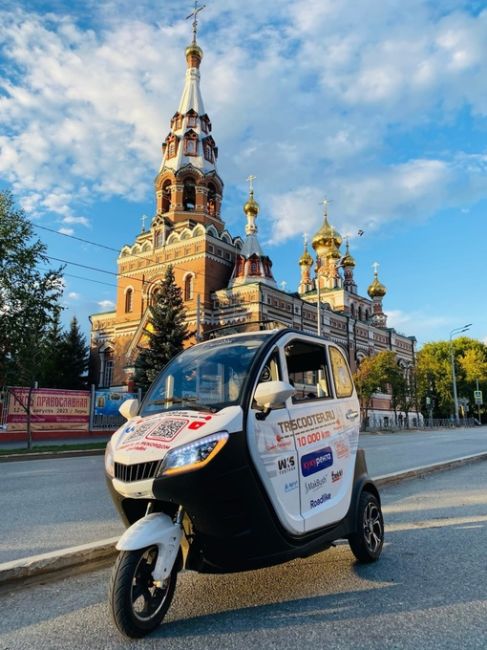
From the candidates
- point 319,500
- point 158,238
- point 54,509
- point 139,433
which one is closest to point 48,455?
point 54,509

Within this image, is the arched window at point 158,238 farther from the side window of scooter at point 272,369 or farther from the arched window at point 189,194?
the side window of scooter at point 272,369

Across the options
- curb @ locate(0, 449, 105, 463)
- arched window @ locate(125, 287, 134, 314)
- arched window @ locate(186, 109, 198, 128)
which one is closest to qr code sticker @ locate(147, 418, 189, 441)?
curb @ locate(0, 449, 105, 463)

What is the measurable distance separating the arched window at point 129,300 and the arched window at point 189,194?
31.4 feet

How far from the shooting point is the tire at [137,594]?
9.43 ft

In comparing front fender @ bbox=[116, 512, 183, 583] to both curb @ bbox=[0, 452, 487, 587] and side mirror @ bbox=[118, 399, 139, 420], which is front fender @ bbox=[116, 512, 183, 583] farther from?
curb @ bbox=[0, 452, 487, 587]

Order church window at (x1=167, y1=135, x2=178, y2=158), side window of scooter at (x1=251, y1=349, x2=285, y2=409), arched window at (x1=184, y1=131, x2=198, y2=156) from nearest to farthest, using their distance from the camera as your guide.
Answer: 1. side window of scooter at (x1=251, y1=349, x2=285, y2=409)
2. arched window at (x1=184, y1=131, x2=198, y2=156)
3. church window at (x1=167, y1=135, x2=178, y2=158)

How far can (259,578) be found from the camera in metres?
3.97

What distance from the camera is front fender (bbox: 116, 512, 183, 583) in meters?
2.96

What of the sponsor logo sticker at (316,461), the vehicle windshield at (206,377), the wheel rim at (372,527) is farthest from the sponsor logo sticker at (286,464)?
the wheel rim at (372,527)

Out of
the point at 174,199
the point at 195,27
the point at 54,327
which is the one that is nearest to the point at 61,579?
the point at 54,327

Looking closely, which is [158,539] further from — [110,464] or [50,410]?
[50,410]

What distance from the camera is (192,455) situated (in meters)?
3.14

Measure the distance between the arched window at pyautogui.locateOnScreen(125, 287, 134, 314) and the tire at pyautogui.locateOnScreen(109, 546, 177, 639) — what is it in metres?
46.1

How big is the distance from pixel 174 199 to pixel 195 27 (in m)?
20.3
